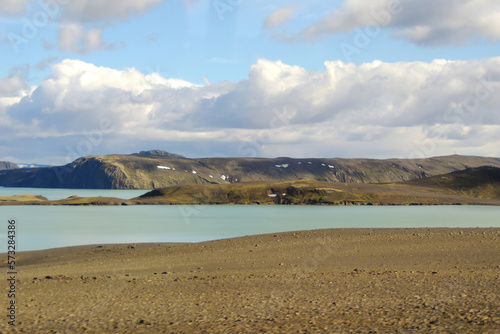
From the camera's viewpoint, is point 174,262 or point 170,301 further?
point 174,262

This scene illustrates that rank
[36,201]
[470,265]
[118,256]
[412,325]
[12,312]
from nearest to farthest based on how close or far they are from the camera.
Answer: [412,325] < [12,312] < [470,265] < [118,256] < [36,201]

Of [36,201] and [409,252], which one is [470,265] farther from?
[36,201]

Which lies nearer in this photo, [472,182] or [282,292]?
[282,292]

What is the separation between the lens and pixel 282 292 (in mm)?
15625

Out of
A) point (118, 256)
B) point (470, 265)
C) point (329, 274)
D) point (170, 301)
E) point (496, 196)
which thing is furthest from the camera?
point (496, 196)

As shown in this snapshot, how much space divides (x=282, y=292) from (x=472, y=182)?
152 metres

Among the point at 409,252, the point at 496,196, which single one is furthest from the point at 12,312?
the point at 496,196

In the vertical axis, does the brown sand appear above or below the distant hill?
below

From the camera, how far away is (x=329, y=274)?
18.9 metres

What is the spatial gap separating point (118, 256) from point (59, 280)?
10.2 m

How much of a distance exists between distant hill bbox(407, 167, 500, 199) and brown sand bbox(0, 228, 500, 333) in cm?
12789

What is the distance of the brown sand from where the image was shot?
1154 centimetres

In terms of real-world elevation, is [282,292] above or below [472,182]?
below

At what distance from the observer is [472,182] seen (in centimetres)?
15250
